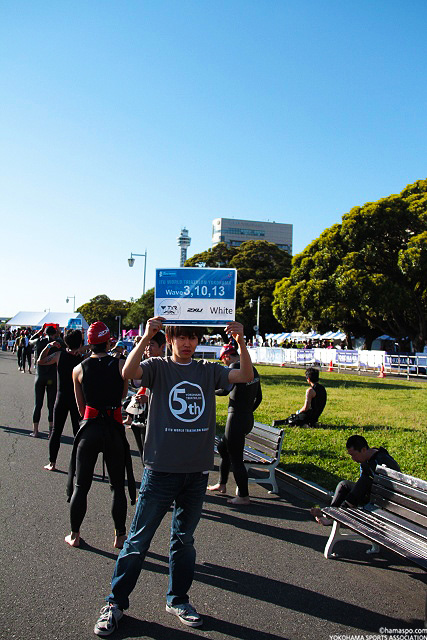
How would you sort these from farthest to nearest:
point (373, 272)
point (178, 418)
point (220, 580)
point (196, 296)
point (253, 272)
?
point (253, 272) → point (373, 272) → point (196, 296) → point (220, 580) → point (178, 418)

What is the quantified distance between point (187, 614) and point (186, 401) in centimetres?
135

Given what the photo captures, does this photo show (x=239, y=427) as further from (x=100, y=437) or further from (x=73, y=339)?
(x=73, y=339)

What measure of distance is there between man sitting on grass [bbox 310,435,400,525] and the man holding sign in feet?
6.78

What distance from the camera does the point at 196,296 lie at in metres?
4.69

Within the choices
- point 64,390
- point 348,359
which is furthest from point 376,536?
point 348,359

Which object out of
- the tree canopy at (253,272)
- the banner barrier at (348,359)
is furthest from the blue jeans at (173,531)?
the tree canopy at (253,272)

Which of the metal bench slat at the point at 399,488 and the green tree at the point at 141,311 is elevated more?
the green tree at the point at 141,311

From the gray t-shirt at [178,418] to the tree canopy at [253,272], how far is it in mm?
53631

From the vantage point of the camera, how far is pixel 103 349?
4.76 meters

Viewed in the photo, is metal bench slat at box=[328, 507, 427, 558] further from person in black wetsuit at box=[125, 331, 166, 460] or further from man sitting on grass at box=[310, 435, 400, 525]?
person in black wetsuit at box=[125, 331, 166, 460]

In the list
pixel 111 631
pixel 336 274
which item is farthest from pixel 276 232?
pixel 111 631

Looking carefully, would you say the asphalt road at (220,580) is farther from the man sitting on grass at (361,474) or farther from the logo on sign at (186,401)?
the logo on sign at (186,401)

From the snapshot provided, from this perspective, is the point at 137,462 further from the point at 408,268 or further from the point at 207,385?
the point at 408,268

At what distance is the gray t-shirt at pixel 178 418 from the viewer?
334 centimetres
